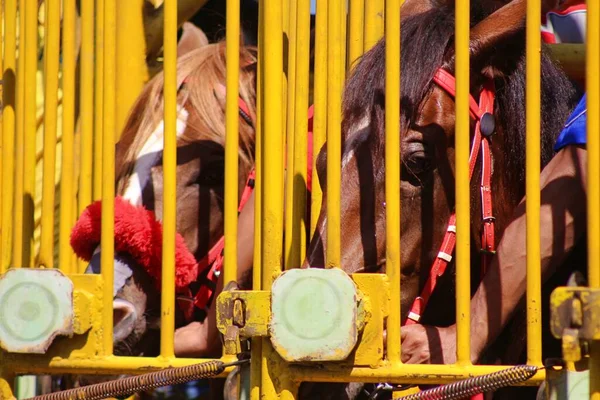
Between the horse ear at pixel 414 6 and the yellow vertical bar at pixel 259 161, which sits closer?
the yellow vertical bar at pixel 259 161

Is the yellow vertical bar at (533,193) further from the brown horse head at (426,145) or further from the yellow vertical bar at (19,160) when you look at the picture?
the yellow vertical bar at (19,160)

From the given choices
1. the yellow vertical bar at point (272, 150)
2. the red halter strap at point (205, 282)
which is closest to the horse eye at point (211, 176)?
the red halter strap at point (205, 282)

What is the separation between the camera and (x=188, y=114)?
2830mm

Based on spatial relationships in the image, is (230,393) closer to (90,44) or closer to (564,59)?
(90,44)

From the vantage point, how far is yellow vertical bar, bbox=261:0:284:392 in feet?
5.32

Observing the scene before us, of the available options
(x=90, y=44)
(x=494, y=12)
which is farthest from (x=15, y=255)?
(x=494, y=12)

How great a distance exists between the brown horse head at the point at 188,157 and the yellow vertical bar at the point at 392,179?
1.07 metres

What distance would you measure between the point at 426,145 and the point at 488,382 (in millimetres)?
666

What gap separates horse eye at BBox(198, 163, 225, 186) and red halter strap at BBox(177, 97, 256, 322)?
156mm

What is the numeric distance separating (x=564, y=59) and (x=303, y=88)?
3.81 feet

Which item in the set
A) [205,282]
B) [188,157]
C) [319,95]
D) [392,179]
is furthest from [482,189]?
[188,157]

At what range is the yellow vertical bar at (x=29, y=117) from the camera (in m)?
1.91

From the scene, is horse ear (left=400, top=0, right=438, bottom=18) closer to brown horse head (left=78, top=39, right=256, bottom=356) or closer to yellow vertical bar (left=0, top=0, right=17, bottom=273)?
brown horse head (left=78, top=39, right=256, bottom=356)

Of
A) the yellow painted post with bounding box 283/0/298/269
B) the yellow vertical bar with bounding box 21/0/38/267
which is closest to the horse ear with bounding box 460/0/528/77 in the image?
the yellow painted post with bounding box 283/0/298/269
